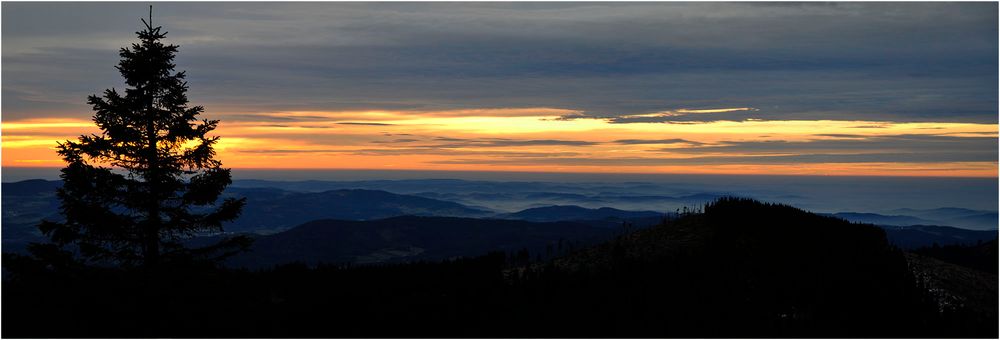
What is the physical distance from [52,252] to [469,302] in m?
12.3

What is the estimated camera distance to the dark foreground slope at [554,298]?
62.8 ft

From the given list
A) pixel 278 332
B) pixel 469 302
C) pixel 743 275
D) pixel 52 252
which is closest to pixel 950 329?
pixel 743 275

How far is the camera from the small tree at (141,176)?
22750mm

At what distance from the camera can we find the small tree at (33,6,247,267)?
22750mm

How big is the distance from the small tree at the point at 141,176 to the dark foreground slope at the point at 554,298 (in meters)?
1.27

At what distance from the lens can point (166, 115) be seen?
77.8ft

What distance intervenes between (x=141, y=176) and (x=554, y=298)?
1284 cm

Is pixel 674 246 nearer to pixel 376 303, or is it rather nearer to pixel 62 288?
pixel 376 303

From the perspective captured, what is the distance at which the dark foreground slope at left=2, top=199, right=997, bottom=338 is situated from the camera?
1916 centimetres

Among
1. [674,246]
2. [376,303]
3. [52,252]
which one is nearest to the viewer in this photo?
[376,303]

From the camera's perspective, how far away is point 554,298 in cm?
2183

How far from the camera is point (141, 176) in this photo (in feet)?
76.5

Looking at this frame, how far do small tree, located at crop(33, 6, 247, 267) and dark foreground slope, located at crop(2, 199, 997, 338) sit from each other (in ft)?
4.18

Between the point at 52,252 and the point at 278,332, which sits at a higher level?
the point at 52,252
